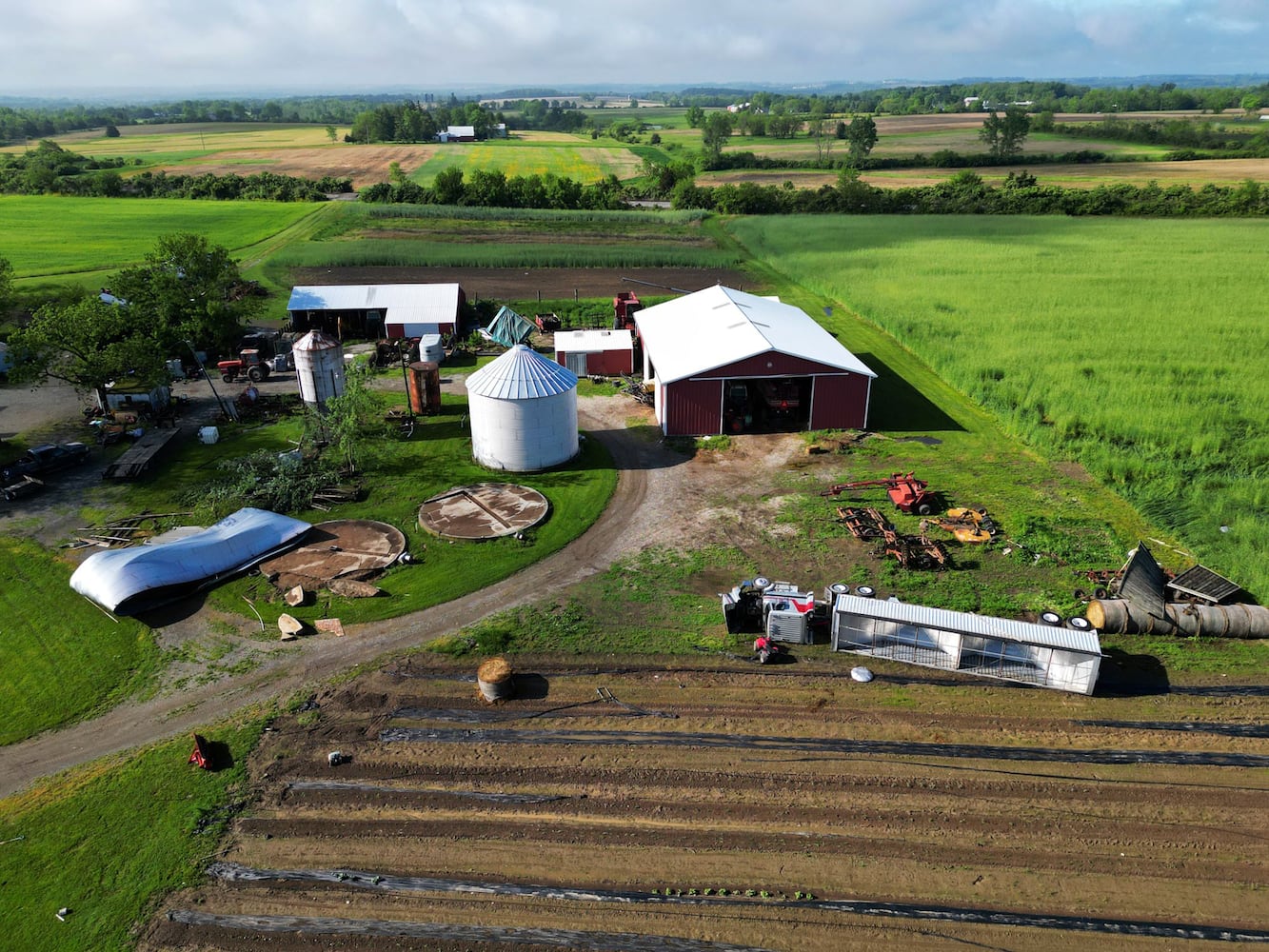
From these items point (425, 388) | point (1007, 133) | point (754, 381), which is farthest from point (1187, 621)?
point (1007, 133)

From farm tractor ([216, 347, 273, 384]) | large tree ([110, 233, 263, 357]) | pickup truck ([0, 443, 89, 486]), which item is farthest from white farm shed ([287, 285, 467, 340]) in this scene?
pickup truck ([0, 443, 89, 486])

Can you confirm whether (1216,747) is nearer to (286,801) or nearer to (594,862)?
(594,862)

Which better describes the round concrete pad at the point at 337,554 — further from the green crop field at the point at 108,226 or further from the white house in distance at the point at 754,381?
the green crop field at the point at 108,226

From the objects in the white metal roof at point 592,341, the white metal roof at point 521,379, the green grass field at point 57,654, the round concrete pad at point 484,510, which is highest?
the white metal roof at point 521,379

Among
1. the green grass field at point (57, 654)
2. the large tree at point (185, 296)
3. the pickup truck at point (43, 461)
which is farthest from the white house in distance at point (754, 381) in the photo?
the large tree at point (185, 296)

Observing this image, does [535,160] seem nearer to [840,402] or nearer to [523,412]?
[840,402]

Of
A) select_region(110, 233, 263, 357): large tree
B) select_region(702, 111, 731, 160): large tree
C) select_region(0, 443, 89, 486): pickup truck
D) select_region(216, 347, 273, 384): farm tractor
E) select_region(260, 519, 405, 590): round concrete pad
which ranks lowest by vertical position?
select_region(260, 519, 405, 590): round concrete pad

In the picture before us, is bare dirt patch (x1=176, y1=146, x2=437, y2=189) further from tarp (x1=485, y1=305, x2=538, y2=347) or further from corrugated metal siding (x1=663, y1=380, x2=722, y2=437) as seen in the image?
corrugated metal siding (x1=663, y1=380, x2=722, y2=437)
